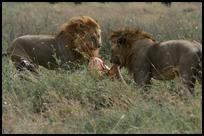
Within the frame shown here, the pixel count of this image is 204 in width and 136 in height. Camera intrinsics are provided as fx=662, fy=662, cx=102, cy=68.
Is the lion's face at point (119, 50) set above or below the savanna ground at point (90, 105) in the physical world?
above

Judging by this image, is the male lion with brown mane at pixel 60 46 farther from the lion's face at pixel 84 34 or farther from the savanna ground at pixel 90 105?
the savanna ground at pixel 90 105

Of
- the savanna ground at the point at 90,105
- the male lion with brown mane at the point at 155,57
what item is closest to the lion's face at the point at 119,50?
the male lion with brown mane at the point at 155,57

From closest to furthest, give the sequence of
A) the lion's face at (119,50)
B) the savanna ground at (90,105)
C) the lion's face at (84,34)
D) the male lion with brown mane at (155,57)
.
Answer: the savanna ground at (90,105) < the male lion with brown mane at (155,57) < the lion's face at (119,50) < the lion's face at (84,34)

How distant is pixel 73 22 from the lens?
→ 9.71 meters

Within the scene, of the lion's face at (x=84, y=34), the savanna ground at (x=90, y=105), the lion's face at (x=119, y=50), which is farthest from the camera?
the lion's face at (x=84, y=34)

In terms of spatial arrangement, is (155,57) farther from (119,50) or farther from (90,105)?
(90,105)

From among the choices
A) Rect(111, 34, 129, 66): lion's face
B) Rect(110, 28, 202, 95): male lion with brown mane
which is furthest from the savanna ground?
Rect(111, 34, 129, 66): lion's face

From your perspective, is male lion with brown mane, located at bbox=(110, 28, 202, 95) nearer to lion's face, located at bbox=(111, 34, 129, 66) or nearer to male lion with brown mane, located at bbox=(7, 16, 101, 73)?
lion's face, located at bbox=(111, 34, 129, 66)

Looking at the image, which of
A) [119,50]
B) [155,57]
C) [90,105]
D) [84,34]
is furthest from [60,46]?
[90,105]

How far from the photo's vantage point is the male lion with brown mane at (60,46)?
9.66m

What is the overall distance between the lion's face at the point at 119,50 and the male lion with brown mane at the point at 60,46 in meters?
0.92

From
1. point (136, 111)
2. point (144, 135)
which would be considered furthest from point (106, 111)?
point (144, 135)

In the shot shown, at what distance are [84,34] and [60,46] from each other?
17.1 inches

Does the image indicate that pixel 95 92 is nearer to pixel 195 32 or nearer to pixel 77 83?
pixel 77 83
